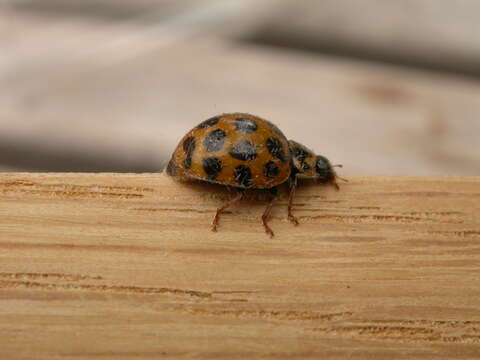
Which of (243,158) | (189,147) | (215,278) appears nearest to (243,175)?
(243,158)

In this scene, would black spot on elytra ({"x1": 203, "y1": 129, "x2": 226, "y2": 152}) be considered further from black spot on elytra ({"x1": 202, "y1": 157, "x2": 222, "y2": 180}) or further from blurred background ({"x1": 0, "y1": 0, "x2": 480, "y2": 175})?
blurred background ({"x1": 0, "y1": 0, "x2": 480, "y2": 175})

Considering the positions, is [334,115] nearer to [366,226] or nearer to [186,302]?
[366,226]

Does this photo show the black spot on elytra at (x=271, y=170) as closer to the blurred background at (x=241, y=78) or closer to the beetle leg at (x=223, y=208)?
the beetle leg at (x=223, y=208)

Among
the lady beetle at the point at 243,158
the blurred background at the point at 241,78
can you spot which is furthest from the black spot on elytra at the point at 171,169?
the blurred background at the point at 241,78

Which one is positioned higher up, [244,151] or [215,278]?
[244,151]

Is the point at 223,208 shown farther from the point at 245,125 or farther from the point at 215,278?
the point at 245,125

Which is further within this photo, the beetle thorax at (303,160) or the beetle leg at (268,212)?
the beetle thorax at (303,160)

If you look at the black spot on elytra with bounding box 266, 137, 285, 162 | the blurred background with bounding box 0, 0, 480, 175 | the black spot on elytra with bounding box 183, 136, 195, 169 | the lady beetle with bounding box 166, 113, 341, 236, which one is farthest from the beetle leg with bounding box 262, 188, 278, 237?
the blurred background with bounding box 0, 0, 480, 175
